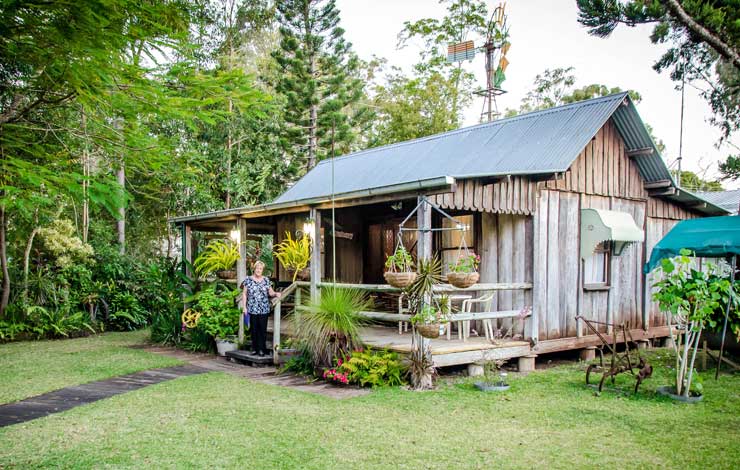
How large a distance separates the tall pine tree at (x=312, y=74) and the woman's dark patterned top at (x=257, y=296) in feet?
43.5

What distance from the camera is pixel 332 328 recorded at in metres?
7.99

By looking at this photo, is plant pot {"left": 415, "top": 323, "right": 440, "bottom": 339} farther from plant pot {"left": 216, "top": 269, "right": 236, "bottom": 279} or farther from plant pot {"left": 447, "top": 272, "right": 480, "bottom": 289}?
plant pot {"left": 216, "top": 269, "right": 236, "bottom": 279}

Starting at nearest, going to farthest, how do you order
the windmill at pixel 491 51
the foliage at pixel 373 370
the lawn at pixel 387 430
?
the lawn at pixel 387 430 < the foliage at pixel 373 370 < the windmill at pixel 491 51

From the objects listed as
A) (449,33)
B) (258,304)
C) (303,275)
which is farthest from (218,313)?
(449,33)

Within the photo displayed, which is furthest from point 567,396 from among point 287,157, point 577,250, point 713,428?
point 287,157

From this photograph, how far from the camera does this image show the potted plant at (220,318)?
10602 millimetres

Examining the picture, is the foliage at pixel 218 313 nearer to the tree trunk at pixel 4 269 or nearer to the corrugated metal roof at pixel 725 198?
the tree trunk at pixel 4 269

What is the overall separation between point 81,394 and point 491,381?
543 cm

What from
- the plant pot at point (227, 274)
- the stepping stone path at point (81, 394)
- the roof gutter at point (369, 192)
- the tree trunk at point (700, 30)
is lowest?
the stepping stone path at point (81, 394)

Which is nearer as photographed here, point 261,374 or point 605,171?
point 261,374

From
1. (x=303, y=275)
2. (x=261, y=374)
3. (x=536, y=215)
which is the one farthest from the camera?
(x=303, y=275)

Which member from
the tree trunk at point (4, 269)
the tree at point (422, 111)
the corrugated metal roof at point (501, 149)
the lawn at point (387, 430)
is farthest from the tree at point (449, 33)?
the lawn at point (387, 430)

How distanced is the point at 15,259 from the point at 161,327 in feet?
17.0

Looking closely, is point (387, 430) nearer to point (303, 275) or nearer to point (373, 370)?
point (373, 370)
